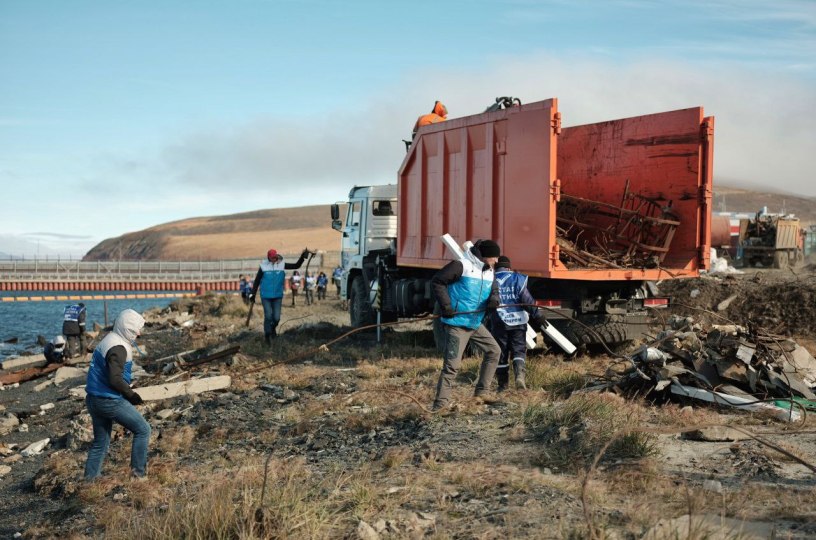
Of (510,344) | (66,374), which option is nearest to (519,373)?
(510,344)

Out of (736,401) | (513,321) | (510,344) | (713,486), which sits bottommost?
(713,486)

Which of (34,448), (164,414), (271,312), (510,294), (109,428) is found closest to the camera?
(109,428)

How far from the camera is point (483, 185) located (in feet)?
36.4

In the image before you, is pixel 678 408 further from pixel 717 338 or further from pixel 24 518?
pixel 24 518

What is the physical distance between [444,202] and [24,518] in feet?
23.5

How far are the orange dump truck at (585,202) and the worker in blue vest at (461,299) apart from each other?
226cm

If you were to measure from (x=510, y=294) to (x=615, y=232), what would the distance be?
2938 millimetres

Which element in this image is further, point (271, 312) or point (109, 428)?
point (271, 312)

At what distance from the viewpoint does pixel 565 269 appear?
10.1 metres

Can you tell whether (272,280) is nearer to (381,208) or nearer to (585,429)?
(381,208)

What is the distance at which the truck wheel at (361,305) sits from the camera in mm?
15086

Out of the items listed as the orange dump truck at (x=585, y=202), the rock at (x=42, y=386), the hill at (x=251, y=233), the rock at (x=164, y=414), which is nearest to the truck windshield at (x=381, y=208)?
the orange dump truck at (x=585, y=202)

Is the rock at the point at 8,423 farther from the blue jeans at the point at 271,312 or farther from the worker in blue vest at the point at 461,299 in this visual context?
the worker in blue vest at the point at 461,299

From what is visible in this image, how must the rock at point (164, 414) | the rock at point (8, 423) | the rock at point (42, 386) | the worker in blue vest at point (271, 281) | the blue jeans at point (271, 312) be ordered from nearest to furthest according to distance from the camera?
the rock at point (164, 414) → the rock at point (8, 423) → the rock at point (42, 386) → the worker in blue vest at point (271, 281) → the blue jeans at point (271, 312)
